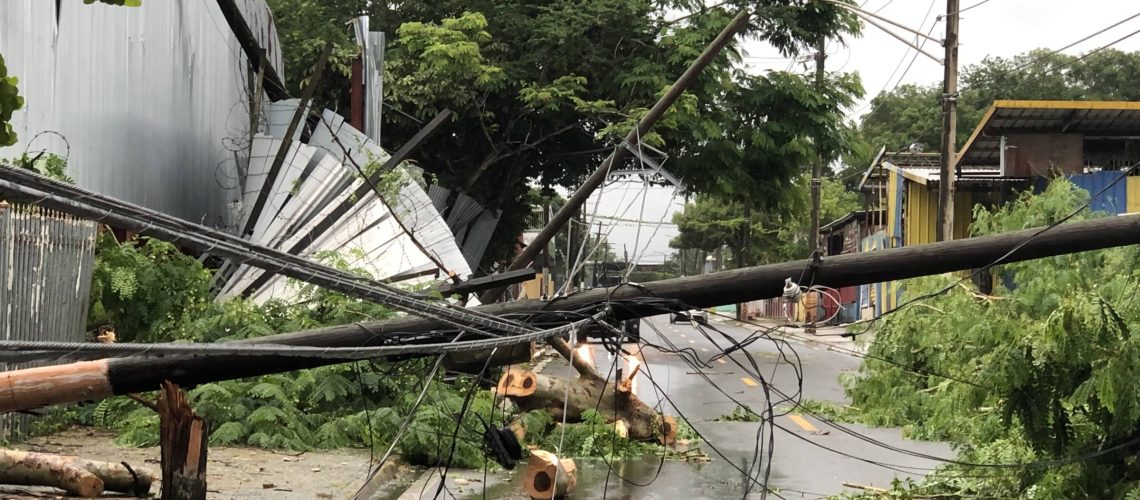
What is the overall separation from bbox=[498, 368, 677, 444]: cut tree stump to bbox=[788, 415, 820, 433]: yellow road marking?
6.67 feet

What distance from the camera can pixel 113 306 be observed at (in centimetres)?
1146

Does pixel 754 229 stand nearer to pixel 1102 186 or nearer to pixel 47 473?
pixel 1102 186

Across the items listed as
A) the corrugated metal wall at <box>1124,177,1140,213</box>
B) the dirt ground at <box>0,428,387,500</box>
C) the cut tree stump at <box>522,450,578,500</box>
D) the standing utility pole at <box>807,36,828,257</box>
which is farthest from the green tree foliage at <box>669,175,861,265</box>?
the cut tree stump at <box>522,450,578,500</box>

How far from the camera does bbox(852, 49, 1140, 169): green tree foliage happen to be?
55.7 metres

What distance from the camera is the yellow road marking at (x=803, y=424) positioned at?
13719 mm

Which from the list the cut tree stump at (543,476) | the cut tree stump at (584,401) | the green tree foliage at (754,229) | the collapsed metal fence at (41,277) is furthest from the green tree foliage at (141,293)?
the green tree foliage at (754,229)

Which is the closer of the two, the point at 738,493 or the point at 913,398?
the point at 738,493

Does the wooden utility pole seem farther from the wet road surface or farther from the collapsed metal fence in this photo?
the collapsed metal fence

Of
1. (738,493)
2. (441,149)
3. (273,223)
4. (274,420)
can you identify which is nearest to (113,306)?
(274,420)

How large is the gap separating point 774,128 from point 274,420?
50.9 ft

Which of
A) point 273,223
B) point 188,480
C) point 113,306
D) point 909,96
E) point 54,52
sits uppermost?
point 909,96

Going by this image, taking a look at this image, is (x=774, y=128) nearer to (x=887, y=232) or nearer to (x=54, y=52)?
(x=54, y=52)

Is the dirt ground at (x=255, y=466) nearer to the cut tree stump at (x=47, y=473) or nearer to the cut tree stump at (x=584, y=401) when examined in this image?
A: the cut tree stump at (x=47, y=473)

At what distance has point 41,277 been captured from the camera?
9656 millimetres
